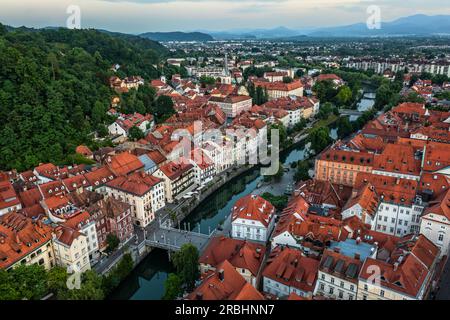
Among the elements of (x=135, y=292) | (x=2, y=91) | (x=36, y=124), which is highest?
(x=2, y=91)

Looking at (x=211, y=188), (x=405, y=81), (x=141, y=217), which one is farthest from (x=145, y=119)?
(x=405, y=81)

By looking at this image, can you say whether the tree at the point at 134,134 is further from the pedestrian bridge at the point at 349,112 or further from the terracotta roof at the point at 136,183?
the pedestrian bridge at the point at 349,112

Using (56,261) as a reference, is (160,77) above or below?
above

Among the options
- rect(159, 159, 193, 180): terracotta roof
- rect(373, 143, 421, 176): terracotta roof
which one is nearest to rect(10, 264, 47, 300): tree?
rect(159, 159, 193, 180): terracotta roof

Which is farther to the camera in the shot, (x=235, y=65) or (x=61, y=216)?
(x=235, y=65)

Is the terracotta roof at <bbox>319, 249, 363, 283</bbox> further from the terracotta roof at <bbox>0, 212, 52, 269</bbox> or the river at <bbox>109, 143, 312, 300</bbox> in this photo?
the terracotta roof at <bbox>0, 212, 52, 269</bbox>
